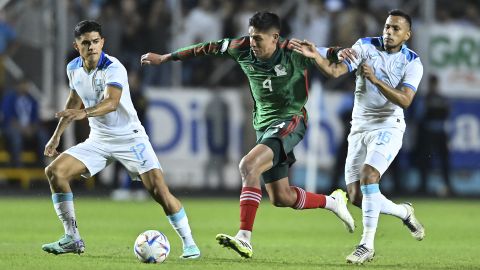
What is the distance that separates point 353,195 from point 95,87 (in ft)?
9.40

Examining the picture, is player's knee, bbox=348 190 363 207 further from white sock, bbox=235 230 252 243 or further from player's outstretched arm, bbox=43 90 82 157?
player's outstretched arm, bbox=43 90 82 157

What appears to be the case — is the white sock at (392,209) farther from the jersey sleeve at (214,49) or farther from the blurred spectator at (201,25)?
the blurred spectator at (201,25)

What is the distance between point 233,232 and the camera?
13867 mm

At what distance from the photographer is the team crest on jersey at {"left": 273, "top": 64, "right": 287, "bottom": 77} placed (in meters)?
10.6

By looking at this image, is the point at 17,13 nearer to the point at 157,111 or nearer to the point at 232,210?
the point at 157,111

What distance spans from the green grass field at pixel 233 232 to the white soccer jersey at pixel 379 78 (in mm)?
1331

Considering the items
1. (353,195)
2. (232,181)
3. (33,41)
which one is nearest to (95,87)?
(353,195)

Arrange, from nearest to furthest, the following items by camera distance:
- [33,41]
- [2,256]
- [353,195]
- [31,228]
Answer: [2,256] < [353,195] < [31,228] < [33,41]

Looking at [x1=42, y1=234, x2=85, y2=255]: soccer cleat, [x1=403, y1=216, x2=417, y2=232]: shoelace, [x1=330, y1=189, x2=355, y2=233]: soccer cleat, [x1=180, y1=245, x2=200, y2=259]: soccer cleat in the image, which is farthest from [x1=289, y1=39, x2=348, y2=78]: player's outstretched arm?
[x1=42, y1=234, x2=85, y2=255]: soccer cleat

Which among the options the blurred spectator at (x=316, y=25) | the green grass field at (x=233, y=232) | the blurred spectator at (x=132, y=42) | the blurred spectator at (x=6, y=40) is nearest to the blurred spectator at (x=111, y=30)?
the blurred spectator at (x=132, y=42)

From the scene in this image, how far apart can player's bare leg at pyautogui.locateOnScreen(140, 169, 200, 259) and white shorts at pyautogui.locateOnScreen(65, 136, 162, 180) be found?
9 cm

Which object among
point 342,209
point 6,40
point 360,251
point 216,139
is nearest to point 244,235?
point 360,251

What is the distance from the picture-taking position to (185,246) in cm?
1033

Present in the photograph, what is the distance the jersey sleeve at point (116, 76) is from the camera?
1012 centimetres
